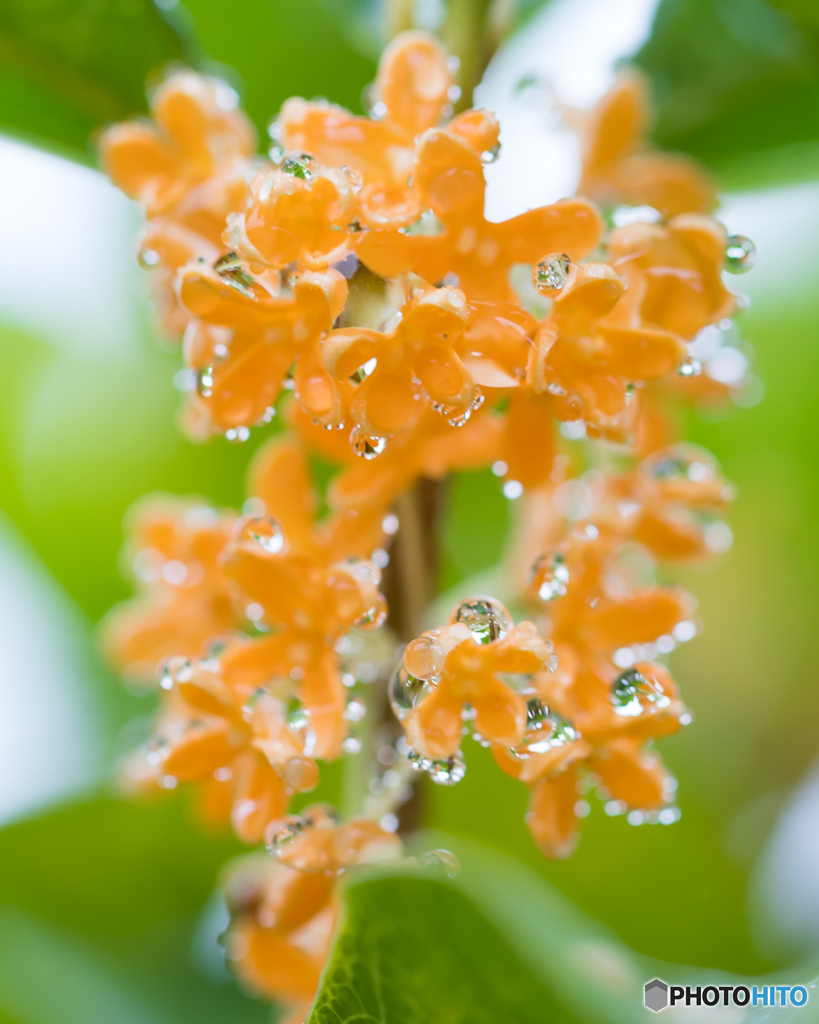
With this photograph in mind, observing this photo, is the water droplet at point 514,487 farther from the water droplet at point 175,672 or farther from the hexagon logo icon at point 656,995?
the hexagon logo icon at point 656,995

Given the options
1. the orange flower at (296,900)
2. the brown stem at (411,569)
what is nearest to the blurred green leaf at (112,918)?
the orange flower at (296,900)

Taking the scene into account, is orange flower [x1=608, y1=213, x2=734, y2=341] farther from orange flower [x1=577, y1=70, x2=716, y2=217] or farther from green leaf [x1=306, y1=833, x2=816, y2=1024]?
green leaf [x1=306, y1=833, x2=816, y2=1024]

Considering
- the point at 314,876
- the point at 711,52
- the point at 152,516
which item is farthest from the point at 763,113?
the point at 314,876

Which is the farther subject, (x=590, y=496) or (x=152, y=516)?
(x=152, y=516)

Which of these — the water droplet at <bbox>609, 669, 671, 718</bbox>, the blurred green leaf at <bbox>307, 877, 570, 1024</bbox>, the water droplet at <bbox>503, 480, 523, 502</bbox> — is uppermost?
the water droplet at <bbox>503, 480, 523, 502</bbox>

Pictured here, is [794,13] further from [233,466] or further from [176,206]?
[233,466]

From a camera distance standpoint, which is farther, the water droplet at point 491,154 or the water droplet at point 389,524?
the water droplet at point 389,524

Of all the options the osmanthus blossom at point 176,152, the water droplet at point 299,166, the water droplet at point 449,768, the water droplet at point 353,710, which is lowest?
the water droplet at point 449,768

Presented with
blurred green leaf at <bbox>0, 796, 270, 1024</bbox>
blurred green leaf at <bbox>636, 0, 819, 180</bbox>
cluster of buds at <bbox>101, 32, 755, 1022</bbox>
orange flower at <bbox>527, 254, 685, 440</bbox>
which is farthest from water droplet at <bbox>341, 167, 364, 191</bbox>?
blurred green leaf at <bbox>0, 796, 270, 1024</bbox>
